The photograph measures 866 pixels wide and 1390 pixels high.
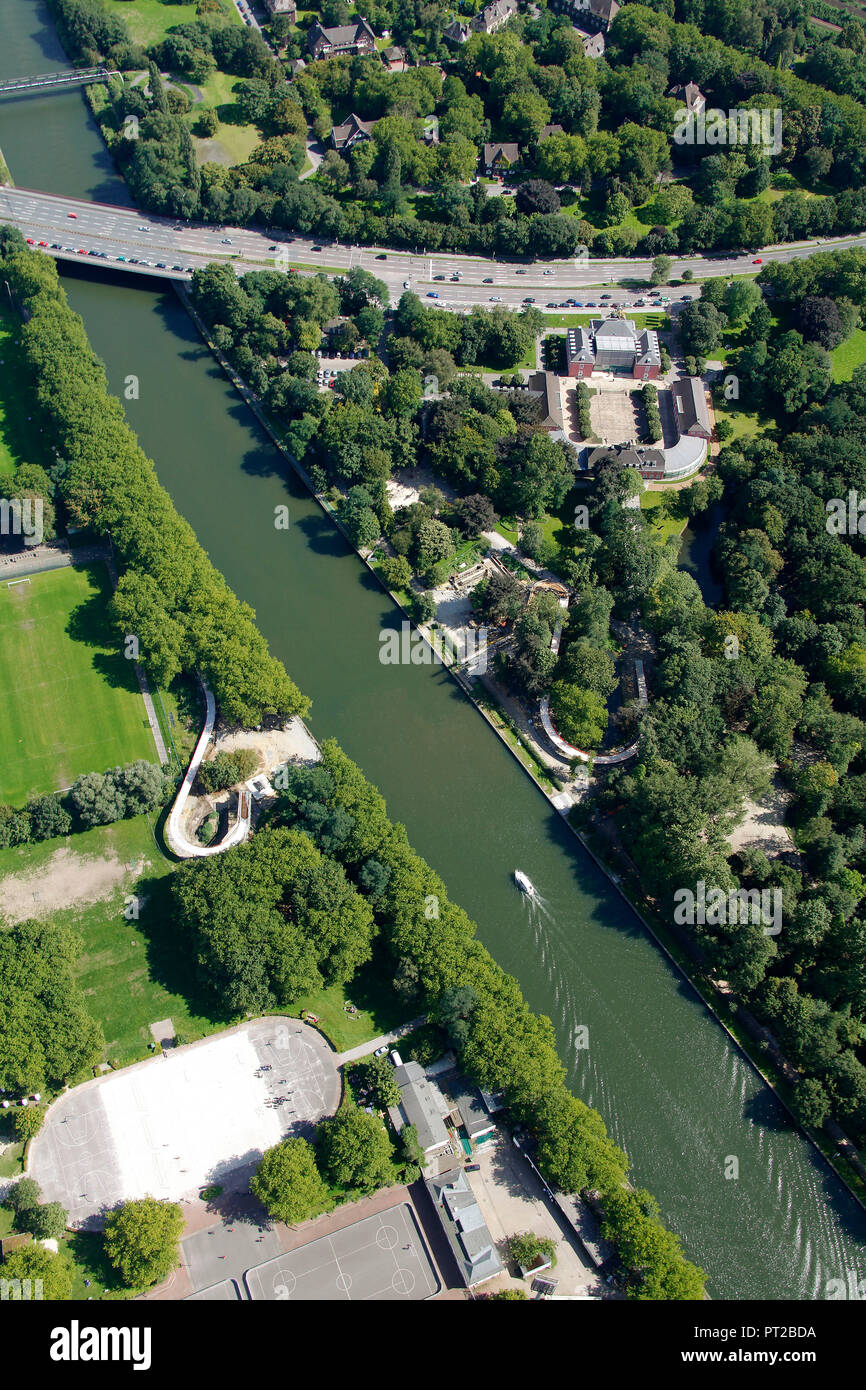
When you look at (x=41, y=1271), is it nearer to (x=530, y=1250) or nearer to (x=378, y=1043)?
(x=378, y=1043)

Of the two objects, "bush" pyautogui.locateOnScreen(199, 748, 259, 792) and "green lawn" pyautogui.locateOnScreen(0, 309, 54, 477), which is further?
"green lawn" pyautogui.locateOnScreen(0, 309, 54, 477)

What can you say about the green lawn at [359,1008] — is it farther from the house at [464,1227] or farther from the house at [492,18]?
the house at [492,18]

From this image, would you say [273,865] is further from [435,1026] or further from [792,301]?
[792,301]

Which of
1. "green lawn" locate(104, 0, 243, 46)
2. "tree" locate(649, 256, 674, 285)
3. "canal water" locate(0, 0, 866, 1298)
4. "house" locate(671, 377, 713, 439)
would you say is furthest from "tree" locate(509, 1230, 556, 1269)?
"green lawn" locate(104, 0, 243, 46)

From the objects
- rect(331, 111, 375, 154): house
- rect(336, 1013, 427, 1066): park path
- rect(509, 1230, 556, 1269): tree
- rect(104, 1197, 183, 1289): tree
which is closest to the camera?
rect(104, 1197, 183, 1289): tree

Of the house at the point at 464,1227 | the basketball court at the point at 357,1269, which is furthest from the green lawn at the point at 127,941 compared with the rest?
the house at the point at 464,1227

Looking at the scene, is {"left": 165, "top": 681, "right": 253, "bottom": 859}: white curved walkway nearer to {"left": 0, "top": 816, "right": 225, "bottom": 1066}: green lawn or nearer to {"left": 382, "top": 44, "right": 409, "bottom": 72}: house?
{"left": 0, "top": 816, "right": 225, "bottom": 1066}: green lawn

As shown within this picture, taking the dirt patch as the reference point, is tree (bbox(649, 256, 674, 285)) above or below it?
above

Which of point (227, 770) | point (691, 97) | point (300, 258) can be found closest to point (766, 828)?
point (227, 770)
